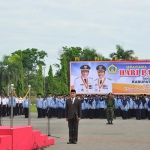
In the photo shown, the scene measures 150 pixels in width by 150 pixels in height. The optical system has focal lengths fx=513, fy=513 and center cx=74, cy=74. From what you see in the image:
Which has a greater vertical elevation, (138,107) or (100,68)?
(100,68)

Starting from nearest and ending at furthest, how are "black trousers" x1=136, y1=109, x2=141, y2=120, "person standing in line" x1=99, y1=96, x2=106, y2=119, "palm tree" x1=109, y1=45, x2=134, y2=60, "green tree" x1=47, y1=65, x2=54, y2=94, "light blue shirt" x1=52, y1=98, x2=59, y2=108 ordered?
1. "black trousers" x1=136, y1=109, x2=141, y2=120
2. "person standing in line" x1=99, y1=96, x2=106, y2=119
3. "light blue shirt" x1=52, y1=98, x2=59, y2=108
4. "palm tree" x1=109, y1=45, x2=134, y2=60
5. "green tree" x1=47, y1=65, x2=54, y2=94

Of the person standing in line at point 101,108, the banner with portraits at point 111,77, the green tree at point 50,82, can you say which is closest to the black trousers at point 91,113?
the person standing in line at point 101,108

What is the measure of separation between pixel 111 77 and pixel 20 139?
92.4 ft

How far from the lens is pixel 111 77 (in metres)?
41.8

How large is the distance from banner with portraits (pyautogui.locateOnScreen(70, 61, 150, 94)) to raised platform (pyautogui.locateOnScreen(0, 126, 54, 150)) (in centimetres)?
2548

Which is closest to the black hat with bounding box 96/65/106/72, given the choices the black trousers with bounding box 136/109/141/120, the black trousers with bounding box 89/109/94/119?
the black trousers with bounding box 89/109/94/119

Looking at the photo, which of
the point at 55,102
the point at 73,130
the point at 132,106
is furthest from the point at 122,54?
the point at 73,130

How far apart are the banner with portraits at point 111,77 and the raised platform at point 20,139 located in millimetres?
25481

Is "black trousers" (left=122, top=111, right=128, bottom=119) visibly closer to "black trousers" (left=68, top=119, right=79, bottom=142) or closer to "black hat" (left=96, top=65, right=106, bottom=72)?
"black hat" (left=96, top=65, right=106, bottom=72)

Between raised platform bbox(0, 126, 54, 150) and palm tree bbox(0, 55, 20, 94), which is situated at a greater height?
palm tree bbox(0, 55, 20, 94)

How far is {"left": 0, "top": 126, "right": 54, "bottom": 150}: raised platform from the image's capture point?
13.3 metres

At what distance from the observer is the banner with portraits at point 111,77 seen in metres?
41.4

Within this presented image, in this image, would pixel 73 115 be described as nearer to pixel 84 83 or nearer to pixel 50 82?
pixel 84 83

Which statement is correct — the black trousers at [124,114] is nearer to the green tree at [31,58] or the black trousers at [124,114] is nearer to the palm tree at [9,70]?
the palm tree at [9,70]
